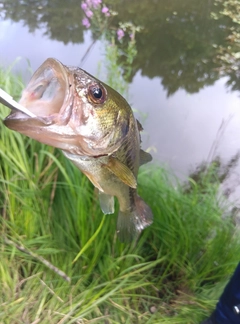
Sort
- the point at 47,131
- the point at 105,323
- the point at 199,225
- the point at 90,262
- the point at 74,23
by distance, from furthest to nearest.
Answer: the point at 74,23, the point at 199,225, the point at 90,262, the point at 105,323, the point at 47,131

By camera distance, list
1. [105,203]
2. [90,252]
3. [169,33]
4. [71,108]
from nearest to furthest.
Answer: [71,108] < [105,203] < [90,252] < [169,33]

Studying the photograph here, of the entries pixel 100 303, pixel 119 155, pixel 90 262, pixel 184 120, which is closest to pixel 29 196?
pixel 90 262

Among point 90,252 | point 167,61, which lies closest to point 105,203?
point 90,252

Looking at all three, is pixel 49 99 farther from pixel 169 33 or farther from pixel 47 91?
pixel 169 33

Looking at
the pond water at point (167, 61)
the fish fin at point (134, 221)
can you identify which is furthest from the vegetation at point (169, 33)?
the fish fin at point (134, 221)

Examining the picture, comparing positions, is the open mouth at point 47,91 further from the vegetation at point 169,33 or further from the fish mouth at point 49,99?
the vegetation at point 169,33

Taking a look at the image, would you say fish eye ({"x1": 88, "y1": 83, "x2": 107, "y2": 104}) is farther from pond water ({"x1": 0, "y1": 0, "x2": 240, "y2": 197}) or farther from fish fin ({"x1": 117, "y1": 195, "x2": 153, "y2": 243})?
pond water ({"x1": 0, "y1": 0, "x2": 240, "y2": 197})

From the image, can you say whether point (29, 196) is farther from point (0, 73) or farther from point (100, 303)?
point (0, 73)
